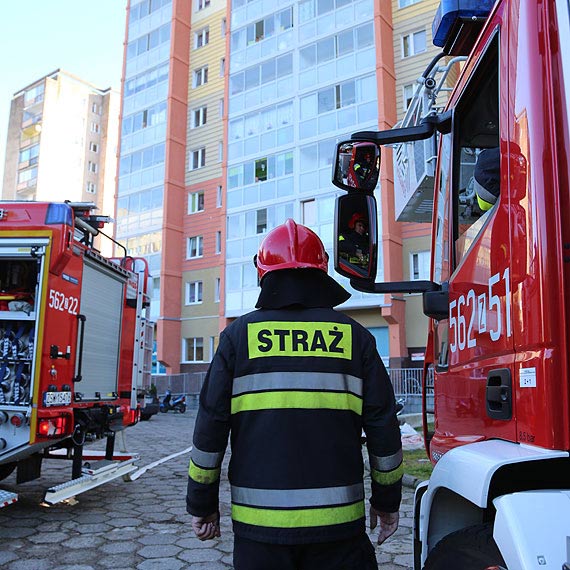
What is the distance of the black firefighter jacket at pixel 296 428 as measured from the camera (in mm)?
2014

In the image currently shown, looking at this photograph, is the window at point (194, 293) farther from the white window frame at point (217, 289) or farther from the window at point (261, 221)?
the window at point (261, 221)

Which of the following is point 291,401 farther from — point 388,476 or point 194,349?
point 194,349

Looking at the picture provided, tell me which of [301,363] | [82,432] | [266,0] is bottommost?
[82,432]

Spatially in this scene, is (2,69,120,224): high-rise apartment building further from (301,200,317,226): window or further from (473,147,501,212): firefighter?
(473,147,501,212): firefighter

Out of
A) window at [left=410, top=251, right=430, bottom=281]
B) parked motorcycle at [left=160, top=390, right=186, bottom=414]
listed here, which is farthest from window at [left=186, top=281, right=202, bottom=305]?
window at [left=410, top=251, right=430, bottom=281]

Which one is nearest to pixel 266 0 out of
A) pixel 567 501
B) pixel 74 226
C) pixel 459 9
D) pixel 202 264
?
pixel 202 264

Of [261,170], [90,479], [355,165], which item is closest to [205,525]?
[355,165]

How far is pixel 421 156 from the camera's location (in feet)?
12.4

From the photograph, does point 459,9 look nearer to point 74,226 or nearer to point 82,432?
point 74,226

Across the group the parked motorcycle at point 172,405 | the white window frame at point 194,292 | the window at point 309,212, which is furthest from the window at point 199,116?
the parked motorcycle at point 172,405

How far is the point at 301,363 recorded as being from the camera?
210cm

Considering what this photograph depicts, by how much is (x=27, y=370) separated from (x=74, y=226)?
1.39m

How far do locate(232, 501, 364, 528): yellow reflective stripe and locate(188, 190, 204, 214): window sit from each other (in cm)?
2817

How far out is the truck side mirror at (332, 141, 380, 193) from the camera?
2189 millimetres
